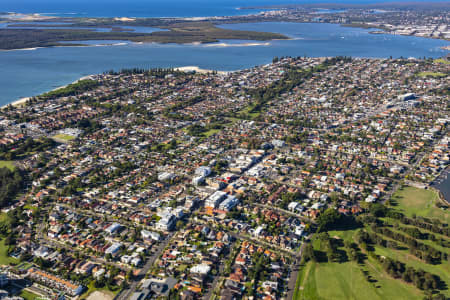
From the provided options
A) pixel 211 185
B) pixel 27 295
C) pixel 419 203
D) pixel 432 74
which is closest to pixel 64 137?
pixel 211 185

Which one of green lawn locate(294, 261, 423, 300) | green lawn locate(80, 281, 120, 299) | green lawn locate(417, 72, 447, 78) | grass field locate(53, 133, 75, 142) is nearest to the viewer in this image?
green lawn locate(80, 281, 120, 299)

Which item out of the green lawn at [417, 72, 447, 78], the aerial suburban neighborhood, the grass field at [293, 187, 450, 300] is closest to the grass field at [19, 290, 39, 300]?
the aerial suburban neighborhood

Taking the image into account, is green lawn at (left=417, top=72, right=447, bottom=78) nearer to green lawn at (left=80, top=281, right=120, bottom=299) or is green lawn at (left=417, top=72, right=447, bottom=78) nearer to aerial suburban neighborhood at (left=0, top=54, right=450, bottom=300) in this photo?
aerial suburban neighborhood at (left=0, top=54, right=450, bottom=300)

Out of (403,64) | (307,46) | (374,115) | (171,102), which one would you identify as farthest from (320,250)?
(307,46)

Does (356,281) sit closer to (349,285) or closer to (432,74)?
(349,285)

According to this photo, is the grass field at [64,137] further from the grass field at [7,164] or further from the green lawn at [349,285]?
the green lawn at [349,285]

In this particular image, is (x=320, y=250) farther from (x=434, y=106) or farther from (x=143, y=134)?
(x=434, y=106)
